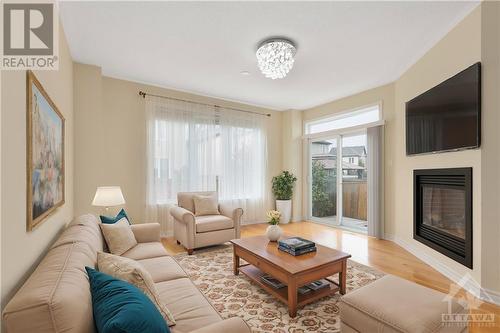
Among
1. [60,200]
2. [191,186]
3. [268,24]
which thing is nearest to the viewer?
[60,200]

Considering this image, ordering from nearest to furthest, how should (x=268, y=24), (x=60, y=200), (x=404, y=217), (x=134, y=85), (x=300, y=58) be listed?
1. (x=60, y=200)
2. (x=268, y=24)
3. (x=300, y=58)
4. (x=404, y=217)
5. (x=134, y=85)

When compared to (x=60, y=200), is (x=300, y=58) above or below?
above

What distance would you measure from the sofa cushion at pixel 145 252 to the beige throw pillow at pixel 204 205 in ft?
4.64

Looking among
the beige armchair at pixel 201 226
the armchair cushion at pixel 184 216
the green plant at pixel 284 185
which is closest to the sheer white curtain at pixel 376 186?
the green plant at pixel 284 185

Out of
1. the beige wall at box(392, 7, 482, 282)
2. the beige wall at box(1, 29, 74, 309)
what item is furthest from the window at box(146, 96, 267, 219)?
the beige wall at box(1, 29, 74, 309)

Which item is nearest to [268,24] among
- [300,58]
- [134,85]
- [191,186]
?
[300,58]

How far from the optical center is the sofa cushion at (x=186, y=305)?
1.35 m

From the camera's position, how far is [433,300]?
1.57 m

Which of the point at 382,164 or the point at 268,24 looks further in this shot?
the point at 382,164

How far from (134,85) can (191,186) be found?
81.0 inches

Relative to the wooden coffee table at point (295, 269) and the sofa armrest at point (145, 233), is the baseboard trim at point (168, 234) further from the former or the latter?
the wooden coffee table at point (295, 269)

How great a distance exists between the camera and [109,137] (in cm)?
409

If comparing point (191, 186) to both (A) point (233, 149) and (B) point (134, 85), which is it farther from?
(B) point (134, 85)

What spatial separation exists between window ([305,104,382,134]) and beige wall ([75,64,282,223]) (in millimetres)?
3171
